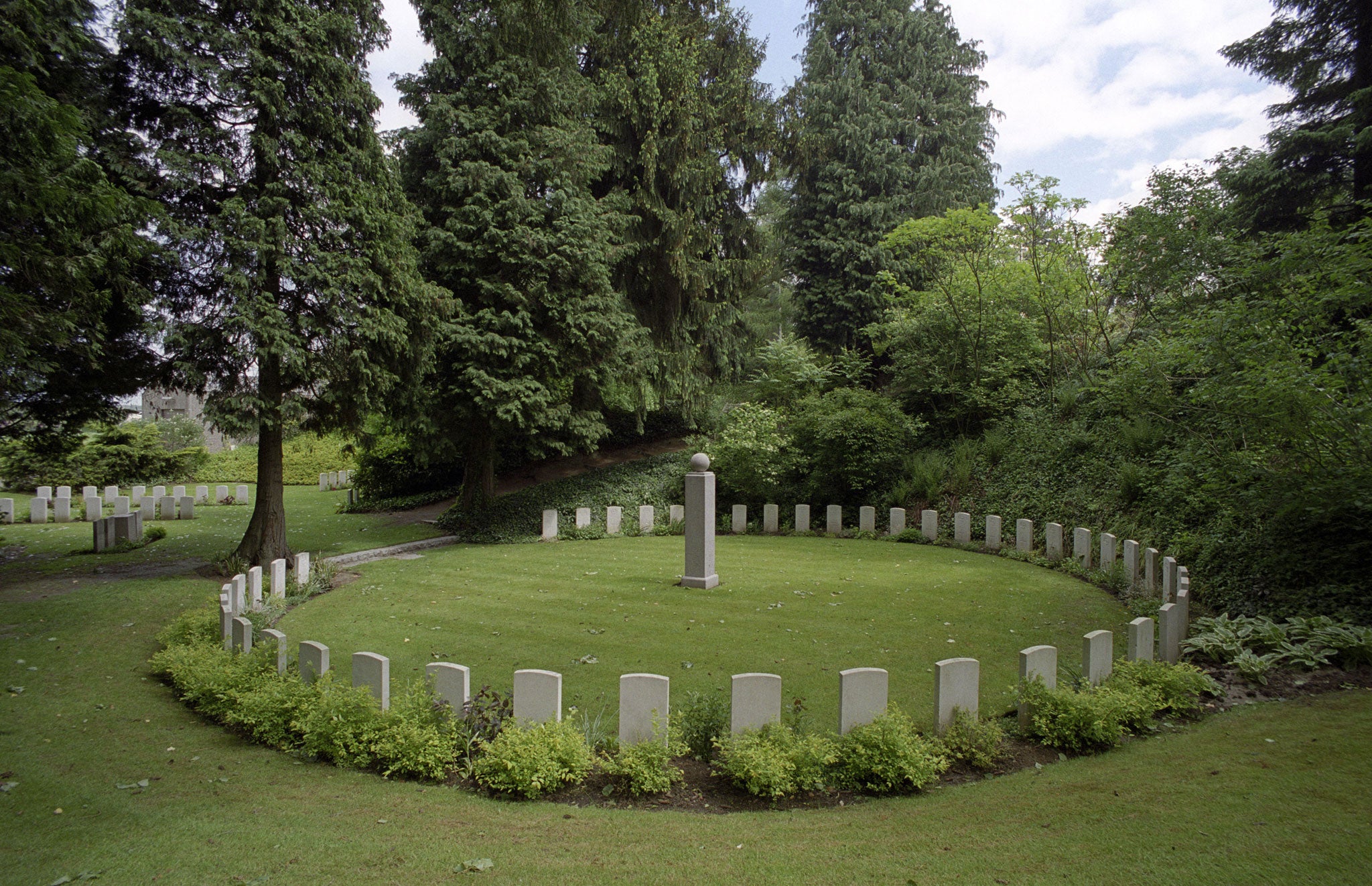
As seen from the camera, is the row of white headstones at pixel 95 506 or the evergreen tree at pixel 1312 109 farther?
the row of white headstones at pixel 95 506

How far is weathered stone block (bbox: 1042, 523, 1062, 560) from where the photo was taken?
12258mm

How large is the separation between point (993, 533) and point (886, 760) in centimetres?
1040

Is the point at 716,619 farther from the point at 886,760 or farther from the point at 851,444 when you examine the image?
the point at 851,444

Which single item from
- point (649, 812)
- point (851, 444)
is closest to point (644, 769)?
point (649, 812)

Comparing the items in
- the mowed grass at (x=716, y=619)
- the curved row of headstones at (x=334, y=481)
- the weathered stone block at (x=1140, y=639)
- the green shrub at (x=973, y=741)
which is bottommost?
the mowed grass at (x=716, y=619)

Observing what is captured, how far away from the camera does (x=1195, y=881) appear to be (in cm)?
315

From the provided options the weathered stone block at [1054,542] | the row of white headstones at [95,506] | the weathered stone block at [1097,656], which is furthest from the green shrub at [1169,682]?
the row of white headstones at [95,506]

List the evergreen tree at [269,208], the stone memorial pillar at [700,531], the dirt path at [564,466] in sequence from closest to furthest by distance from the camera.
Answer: the evergreen tree at [269,208]
the stone memorial pillar at [700,531]
the dirt path at [564,466]

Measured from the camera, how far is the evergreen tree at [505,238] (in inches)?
588

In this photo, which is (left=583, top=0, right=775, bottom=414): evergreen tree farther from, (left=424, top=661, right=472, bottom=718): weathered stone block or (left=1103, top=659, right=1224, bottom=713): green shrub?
(left=1103, top=659, right=1224, bottom=713): green shrub

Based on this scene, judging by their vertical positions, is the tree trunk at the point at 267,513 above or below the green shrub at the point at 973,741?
above

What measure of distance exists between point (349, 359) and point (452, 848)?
9.79m

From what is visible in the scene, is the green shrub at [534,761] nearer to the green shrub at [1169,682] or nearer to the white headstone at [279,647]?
the white headstone at [279,647]

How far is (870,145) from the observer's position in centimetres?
2383
